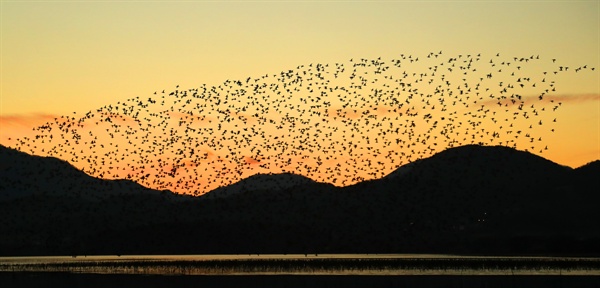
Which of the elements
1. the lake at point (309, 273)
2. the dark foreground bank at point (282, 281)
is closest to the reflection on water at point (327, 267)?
the lake at point (309, 273)

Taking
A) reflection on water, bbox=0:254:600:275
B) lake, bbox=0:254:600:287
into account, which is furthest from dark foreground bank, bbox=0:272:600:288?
reflection on water, bbox=0:254:600:275

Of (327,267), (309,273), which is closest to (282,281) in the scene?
(309,273)

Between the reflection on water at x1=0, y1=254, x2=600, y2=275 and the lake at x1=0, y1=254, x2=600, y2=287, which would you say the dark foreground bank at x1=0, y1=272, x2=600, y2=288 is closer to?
the lake at x1=0, y1=254, x2=600, y2=287

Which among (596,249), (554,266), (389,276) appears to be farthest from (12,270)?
(596,249)

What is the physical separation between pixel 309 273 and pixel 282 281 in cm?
1279

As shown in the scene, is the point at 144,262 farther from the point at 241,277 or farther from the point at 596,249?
the point at 596,249

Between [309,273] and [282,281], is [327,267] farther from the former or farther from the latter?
[282,281]

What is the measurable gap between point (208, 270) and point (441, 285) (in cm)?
3583

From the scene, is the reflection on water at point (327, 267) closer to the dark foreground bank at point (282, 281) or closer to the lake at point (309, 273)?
the lake at point (309, 273)

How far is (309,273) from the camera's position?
12219 centimetres

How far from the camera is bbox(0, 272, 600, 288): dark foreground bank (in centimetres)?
10388

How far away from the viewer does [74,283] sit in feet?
350

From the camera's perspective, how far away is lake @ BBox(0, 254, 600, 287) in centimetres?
10606

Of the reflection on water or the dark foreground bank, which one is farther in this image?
the reflection on water
